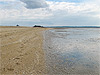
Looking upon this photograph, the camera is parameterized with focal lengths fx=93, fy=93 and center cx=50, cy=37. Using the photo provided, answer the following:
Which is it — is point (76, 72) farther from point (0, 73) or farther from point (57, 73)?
point (0, 73)

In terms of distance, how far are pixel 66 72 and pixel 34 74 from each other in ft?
5.35

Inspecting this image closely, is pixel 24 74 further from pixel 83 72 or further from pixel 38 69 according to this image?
pixel 83 72

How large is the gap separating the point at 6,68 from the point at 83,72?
4.05 meters

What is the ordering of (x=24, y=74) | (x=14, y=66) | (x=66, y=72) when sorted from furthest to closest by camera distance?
(x=14, y=66) → (x=66, y=72) → (x=24, y=74)

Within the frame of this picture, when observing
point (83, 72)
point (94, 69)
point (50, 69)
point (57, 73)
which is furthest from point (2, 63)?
point (94, 69)

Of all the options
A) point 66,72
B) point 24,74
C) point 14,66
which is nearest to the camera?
point 24,74

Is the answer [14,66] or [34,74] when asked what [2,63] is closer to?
[14,66]

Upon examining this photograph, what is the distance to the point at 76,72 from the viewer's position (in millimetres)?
4820

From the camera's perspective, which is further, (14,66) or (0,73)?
(14,66)

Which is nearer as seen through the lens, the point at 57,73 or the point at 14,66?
the point at 57,73

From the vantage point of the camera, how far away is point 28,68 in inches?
197

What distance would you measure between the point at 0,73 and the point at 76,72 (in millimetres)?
3769

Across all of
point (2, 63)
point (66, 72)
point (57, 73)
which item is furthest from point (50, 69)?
point (2, 63)

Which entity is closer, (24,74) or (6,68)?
(24,74)
